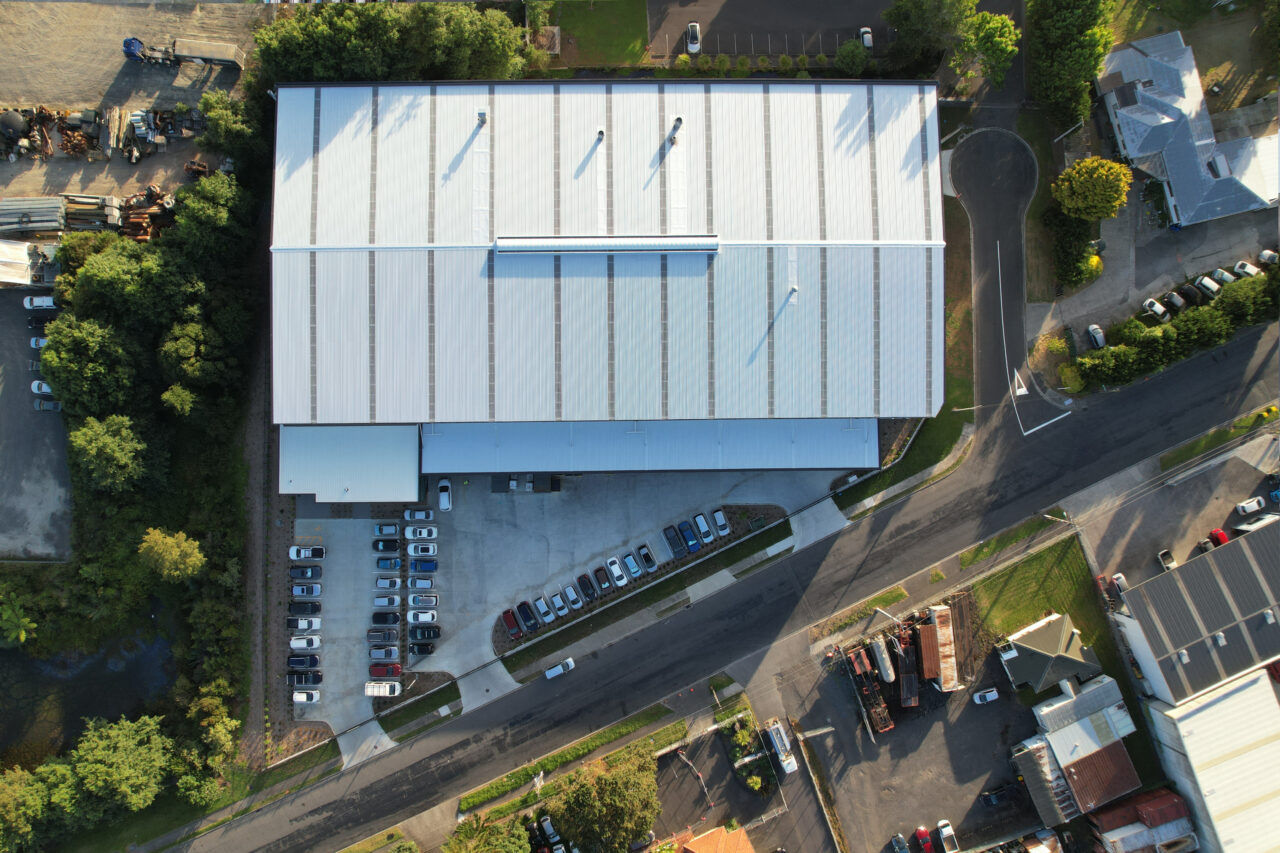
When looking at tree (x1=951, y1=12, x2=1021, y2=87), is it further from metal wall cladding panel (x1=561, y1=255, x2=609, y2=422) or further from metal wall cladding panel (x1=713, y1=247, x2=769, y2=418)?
metal wall cladding panel (x1=561, y1=255, x2=609, y2=422)

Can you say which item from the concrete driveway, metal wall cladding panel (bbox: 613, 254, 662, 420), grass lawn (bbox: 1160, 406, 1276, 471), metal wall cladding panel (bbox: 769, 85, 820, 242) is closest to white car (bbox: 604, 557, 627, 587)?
metal wall cladding panel (bbox: 613, 254, 662, 420)

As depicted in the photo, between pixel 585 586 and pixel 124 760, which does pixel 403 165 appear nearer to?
pixel 585 586

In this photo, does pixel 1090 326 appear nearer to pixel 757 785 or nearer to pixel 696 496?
pixel 696 496

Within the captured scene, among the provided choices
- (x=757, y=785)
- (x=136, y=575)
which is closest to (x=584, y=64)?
(x=136, y=575)

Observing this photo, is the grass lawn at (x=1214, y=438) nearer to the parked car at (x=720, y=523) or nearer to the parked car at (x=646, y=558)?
the parked car at (x=720, y=523)

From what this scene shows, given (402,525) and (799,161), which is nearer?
(799,161)

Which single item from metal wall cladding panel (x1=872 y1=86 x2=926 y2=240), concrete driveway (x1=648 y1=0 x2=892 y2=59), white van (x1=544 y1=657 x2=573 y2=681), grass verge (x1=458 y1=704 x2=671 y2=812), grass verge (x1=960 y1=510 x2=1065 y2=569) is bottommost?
grass verge (x1=458 y1=704 x2=671 y2=812)

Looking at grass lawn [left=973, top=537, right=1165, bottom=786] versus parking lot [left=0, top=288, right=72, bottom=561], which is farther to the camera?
grass lawn [left=973, top=537, right=1165, bottom=786]
